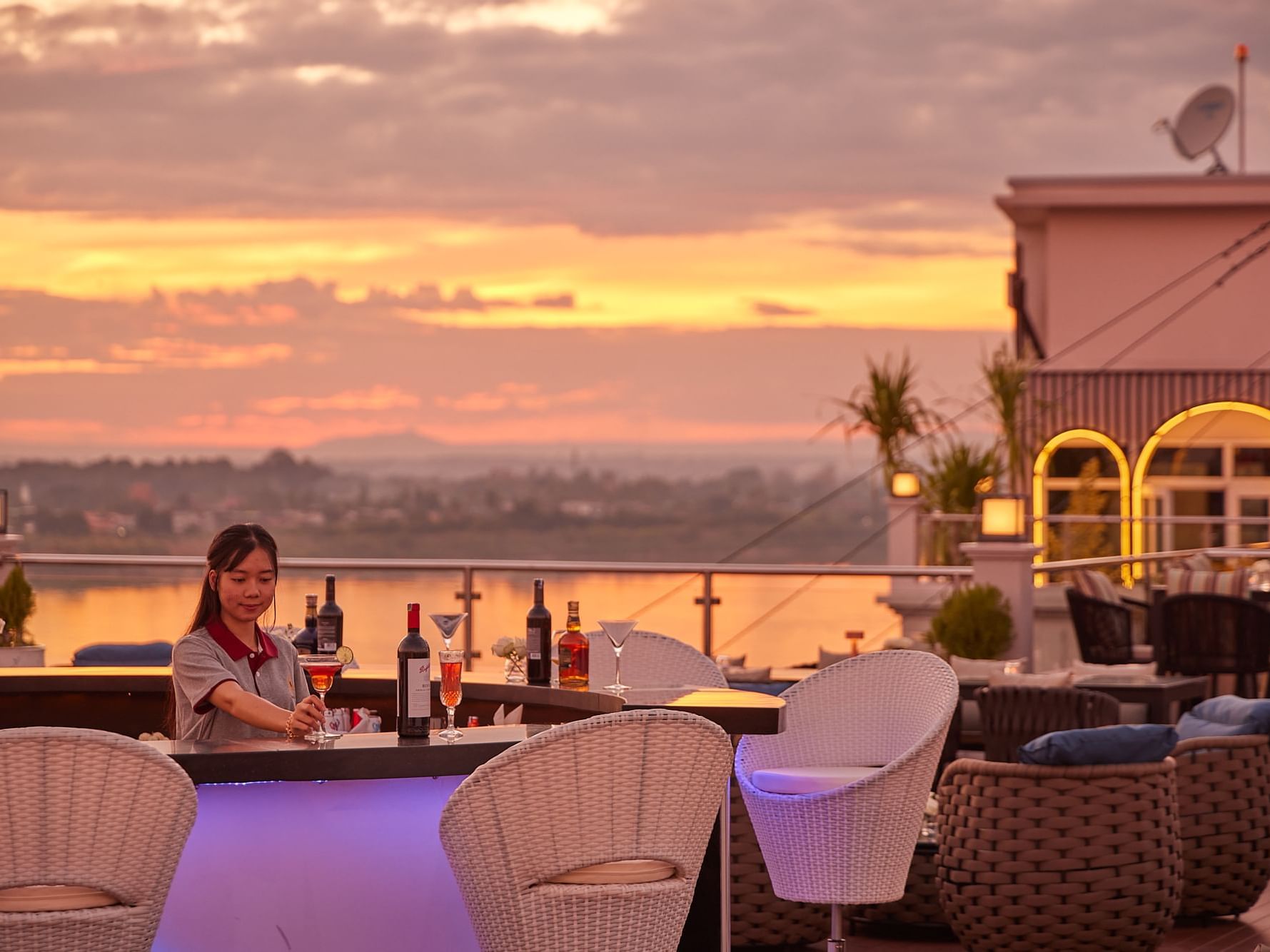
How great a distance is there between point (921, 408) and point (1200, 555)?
12.3 feet

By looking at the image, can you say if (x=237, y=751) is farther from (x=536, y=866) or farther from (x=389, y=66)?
(x=389, y=66)

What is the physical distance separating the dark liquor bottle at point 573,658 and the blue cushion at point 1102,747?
1.64 meters

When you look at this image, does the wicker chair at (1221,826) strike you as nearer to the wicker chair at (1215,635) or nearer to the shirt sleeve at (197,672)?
the shirt sleeve at (197,672)

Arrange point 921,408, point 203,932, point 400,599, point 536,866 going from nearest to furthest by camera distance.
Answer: point 536,866, point 203,932, point 400,599, point 921,408

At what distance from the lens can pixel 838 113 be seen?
23.5 meters

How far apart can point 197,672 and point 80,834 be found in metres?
0.83

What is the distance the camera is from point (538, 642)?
14.7 ft

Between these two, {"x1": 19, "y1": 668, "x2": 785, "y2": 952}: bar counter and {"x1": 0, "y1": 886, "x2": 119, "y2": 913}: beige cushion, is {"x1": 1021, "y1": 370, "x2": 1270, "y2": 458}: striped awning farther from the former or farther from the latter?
{"x1": 0, "y1": 886, "x2": 119, "y2": 913}: beige cushion


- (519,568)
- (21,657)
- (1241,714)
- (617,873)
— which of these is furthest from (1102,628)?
(617,873)

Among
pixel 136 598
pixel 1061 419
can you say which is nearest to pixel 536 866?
pixel 136 598

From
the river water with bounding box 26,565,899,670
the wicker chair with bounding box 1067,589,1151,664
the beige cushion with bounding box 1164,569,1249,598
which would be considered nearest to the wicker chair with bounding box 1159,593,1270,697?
the wicker chair with bounding box 1067,589,1151,664

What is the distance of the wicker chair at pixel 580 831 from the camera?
315 centimetres

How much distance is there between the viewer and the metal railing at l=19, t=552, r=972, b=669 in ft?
31.9

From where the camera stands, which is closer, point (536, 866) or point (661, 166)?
point (536, 866)
